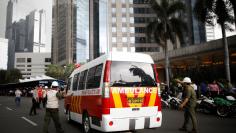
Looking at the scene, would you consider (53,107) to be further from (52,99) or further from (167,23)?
(167,23)

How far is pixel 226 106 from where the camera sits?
479 inches

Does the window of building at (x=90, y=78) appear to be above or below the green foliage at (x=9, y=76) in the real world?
below

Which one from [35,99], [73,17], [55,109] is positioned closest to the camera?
[55,109]

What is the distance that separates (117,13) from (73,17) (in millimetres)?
44246

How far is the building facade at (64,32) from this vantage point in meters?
121

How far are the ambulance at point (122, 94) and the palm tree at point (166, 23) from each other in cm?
2445


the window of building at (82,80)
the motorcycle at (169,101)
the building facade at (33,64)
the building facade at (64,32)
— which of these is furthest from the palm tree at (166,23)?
the building facade at (33,64)

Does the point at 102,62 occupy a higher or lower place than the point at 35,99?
higher

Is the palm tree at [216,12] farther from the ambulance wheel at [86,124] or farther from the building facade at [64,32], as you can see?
the building facade at [64,32]

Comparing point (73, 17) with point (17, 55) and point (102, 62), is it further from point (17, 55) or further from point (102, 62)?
point (102, 62)

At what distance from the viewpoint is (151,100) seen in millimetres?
7523

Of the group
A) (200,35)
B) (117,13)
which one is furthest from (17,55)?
(200,35)

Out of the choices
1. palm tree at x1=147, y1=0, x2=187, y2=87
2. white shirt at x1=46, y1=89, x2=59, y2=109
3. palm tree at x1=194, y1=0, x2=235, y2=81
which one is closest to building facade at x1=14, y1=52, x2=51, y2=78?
palm tree at x1=147, y1=0, x2=187, y2=87

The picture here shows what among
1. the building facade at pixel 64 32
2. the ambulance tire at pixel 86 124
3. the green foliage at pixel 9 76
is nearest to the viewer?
the ambulance tire at pixel 86 124
